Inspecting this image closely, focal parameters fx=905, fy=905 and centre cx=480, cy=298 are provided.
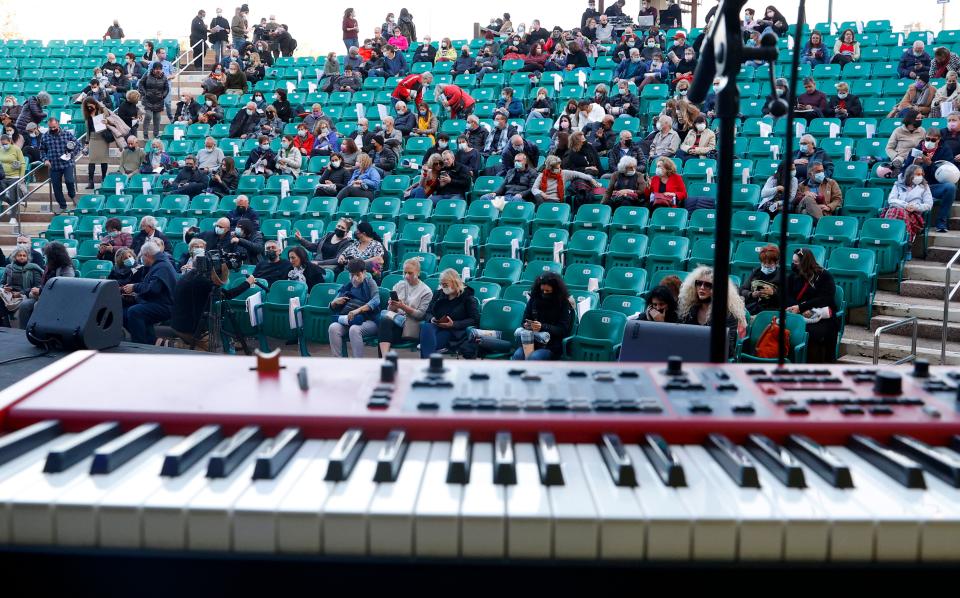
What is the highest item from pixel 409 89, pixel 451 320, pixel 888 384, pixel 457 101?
pixel 409 89

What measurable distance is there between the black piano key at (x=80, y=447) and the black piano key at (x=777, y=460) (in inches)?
61.1

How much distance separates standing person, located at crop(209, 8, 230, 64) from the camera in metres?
21.6

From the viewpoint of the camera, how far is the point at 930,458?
199 cm

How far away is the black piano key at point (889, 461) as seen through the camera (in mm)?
1905

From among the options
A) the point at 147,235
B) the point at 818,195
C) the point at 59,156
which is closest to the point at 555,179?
the point at 818,195

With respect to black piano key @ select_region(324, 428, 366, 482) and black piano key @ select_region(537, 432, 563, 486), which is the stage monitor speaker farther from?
black piano key @ select_region(537, 432, 563, 486)

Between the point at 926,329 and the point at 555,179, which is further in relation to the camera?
the point at 555,179

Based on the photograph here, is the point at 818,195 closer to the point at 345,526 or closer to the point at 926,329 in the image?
the point at 926,329

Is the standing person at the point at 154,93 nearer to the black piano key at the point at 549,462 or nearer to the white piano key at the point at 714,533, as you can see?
the black piano key at the point at 549,462

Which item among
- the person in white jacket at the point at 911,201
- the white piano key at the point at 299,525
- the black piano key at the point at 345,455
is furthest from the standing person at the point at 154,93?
the white piano key at the point at 299,525

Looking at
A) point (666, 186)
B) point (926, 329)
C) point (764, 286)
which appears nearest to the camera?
point (764, 286)

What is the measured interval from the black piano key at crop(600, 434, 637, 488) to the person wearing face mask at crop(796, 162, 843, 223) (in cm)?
858

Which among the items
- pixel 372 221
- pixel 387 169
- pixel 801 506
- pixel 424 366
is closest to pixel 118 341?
pixel 424 366

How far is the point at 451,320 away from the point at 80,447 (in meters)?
6.36
